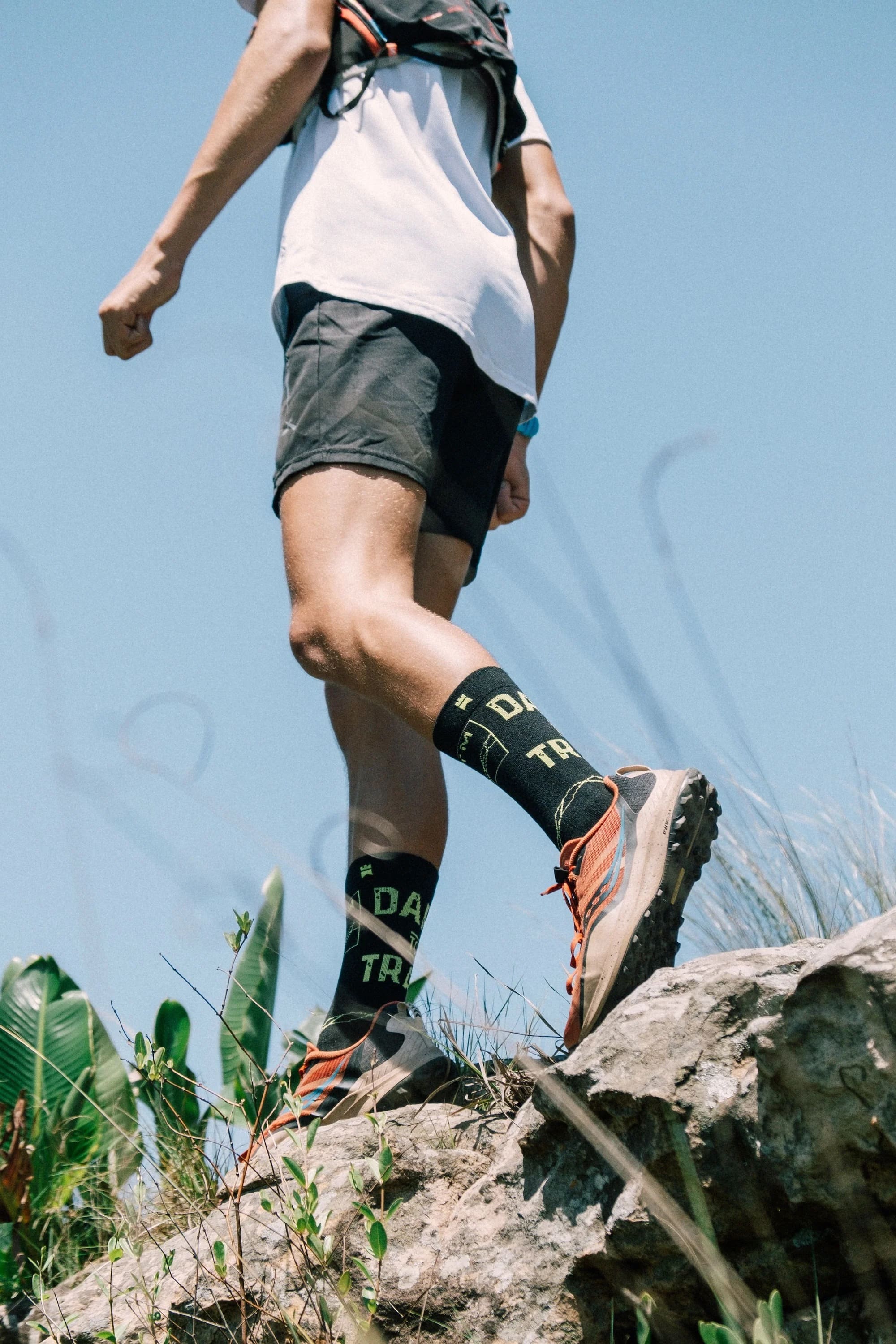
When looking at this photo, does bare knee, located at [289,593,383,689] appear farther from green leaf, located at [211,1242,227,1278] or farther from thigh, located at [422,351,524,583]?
green leaf, located at [211,1242,227,1278]

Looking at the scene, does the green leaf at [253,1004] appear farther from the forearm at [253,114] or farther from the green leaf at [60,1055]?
the forearm at [253,114]

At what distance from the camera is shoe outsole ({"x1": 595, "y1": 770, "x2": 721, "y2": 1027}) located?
1469mm

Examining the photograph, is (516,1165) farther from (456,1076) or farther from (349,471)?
(349,471)

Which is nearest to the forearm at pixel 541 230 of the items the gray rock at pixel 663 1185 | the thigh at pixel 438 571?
the thigh at pixel 438 571

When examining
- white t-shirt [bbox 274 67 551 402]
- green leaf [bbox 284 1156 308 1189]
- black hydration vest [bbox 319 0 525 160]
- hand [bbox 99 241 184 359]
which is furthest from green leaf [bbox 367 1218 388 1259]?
black hydration vest [bbox 319 0 525 160]

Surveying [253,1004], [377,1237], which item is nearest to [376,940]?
[377,1237]

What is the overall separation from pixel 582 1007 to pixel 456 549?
0.86m

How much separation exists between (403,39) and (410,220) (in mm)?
356

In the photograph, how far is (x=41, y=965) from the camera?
9.60 feet

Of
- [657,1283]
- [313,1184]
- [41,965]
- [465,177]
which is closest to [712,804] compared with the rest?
[657,1283]

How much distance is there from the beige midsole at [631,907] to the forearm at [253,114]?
1165 millimetres

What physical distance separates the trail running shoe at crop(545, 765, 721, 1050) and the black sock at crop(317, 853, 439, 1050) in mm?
433

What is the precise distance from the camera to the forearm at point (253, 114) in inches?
77.4

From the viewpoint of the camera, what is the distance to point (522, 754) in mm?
1568
